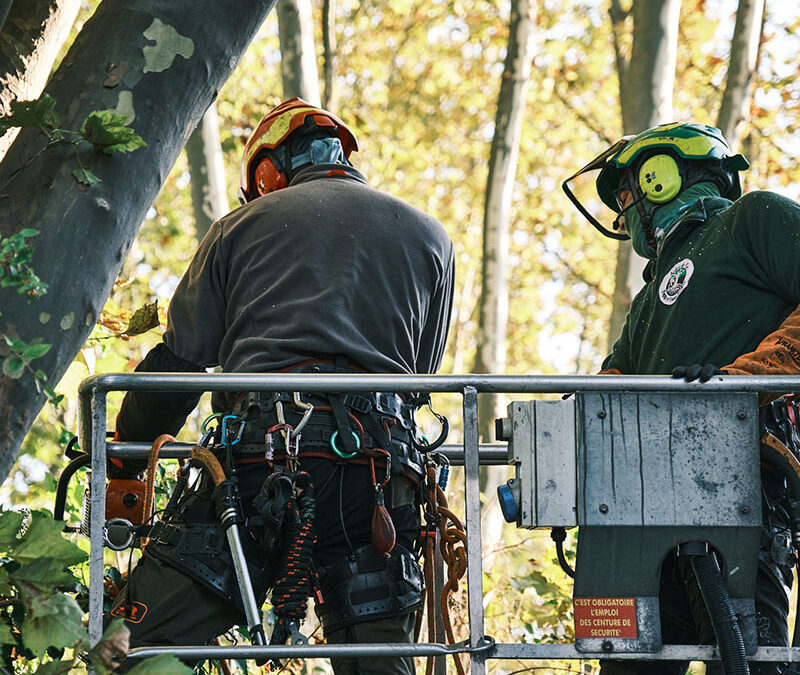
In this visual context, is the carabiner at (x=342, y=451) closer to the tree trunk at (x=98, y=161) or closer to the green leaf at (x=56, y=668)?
the tree trunk at (x=98, y=161)

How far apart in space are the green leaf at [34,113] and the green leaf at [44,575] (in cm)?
106

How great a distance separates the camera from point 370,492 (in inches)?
127

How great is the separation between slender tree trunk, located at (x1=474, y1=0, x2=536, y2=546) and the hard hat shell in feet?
21.8

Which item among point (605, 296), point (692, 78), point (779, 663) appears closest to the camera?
point (779, 663)

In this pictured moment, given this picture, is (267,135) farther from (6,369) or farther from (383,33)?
(383,33)

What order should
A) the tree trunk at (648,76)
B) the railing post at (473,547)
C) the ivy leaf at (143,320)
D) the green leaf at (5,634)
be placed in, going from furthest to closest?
A: the tree trunk at (648,76), the ivy leaf at (143,320), the railing post at (473,547), the green leaf at (5,634)

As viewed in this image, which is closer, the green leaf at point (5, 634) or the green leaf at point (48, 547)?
the green leaf at point (48, 547)

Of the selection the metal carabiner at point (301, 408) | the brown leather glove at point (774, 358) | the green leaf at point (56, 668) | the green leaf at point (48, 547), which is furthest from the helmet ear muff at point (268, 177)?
the green leaf at point (56, 668)

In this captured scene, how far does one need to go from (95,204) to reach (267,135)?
1276 millimetres

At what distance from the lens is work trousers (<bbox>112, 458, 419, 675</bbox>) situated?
2961mm

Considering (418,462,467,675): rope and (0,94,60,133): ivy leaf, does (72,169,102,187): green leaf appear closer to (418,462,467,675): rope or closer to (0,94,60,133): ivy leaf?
(0,94,60,133): ivy leaf

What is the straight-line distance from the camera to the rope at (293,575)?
3006mm

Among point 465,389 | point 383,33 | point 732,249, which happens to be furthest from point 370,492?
point 383,33

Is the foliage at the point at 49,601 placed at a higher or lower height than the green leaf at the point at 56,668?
higher
